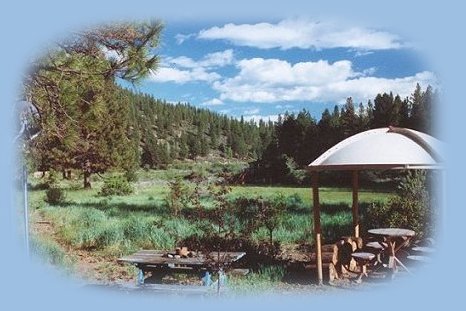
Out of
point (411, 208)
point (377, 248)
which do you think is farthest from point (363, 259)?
point (411, 208)

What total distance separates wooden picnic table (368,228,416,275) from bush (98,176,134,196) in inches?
115

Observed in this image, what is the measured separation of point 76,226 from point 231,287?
1.94 meters

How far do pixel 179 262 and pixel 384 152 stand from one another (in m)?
2.68

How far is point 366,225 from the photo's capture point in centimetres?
1005

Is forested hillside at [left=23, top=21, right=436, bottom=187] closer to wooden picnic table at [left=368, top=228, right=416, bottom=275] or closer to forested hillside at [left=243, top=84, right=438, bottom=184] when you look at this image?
forested hillside at [left=243, top=84, right=438, bottom=184]

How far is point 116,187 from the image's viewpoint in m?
9.46

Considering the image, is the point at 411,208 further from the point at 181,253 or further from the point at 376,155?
the point at 181,253

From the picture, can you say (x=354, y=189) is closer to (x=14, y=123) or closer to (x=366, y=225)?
(x=366, y=225)

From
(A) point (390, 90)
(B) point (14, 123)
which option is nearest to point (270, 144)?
(A) point (390, 90)

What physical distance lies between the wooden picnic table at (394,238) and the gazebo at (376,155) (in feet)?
1.51

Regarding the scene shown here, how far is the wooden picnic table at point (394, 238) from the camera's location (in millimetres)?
Answer: 9414

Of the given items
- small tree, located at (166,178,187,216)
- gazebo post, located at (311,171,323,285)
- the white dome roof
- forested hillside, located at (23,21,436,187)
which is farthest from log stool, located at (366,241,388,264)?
small tree, located at (166,178,187,216)

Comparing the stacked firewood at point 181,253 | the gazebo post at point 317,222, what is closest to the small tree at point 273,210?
the gazebo post at point 317,222

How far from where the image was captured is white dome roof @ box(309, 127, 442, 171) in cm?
899
